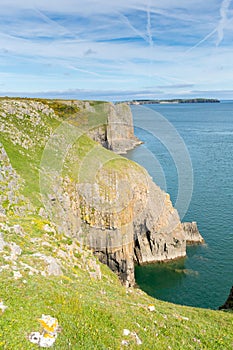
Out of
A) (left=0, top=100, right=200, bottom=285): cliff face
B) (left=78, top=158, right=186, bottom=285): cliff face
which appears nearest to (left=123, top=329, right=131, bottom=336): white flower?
(left=0, top=100, right=200, bottom=285): cliff face

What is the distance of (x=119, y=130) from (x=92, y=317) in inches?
5510

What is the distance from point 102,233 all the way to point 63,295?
27.7m

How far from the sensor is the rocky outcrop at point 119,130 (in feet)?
449

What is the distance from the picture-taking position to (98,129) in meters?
116

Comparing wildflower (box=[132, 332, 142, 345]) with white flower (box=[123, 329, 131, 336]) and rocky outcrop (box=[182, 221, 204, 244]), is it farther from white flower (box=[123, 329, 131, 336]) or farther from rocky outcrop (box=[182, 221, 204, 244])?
rocky outcrop (box=[182, 221, 204, 244])

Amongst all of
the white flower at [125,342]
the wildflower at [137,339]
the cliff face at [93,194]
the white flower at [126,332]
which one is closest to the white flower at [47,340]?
the white flower at [125,342]

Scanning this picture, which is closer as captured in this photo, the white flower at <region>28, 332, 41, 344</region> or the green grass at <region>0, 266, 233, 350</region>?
the white flower at <region>28, 332, 41, 344</region>

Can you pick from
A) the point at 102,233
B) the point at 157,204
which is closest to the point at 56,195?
the point at 102,233

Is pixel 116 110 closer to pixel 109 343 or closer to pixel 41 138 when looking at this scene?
pixel 41 138

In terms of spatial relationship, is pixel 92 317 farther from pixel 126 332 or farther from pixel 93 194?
pixel 93 194

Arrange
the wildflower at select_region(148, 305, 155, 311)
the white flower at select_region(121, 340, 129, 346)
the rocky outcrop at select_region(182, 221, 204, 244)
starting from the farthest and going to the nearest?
1. the rocky outcrop at select_region(182, 221, 204, 244)
2. the wildflower at select_region(148, 305, 155, 311)
3. the white flower at select_region(121, 340, 129, 346)

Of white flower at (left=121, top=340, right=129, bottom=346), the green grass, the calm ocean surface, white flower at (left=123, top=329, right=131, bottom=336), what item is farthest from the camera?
the calm ocean surface

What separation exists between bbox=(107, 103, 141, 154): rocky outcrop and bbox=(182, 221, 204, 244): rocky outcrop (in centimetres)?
7832

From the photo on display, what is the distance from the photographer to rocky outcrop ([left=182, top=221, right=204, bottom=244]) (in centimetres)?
5581
